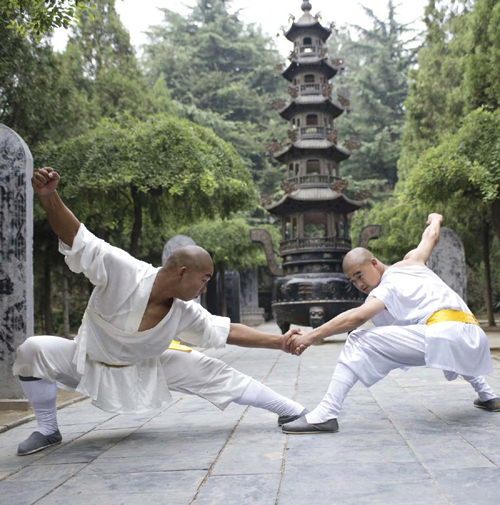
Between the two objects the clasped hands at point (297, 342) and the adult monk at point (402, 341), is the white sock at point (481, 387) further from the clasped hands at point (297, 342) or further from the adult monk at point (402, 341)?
the clasped hands at point (297, 342)

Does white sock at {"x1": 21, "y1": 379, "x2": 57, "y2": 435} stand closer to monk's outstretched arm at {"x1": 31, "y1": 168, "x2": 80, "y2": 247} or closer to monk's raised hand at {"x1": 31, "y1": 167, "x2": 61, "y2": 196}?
monk's outstretched arm at {"x1": 31, "y1": 168, "x2": 80, "y2": 247}

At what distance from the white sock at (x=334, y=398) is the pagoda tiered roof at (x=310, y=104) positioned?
1365 cm

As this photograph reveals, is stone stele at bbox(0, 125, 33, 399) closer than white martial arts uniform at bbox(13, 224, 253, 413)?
No

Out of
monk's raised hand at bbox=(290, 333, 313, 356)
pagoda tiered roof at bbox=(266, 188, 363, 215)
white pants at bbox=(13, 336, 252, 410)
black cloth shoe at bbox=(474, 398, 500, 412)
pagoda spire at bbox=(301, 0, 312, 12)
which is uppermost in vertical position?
pagoda spire at bbox=(301, 0, 312, 12)

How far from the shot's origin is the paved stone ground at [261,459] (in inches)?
97.3

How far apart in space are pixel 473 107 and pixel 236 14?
81.4 feet

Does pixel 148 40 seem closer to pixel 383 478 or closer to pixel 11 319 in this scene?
pixel 11 319

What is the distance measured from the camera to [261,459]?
3.08m

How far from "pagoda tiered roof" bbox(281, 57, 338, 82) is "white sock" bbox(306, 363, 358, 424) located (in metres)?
14.6

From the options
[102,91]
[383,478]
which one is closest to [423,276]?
[383,478]

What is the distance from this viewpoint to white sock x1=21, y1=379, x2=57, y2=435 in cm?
360

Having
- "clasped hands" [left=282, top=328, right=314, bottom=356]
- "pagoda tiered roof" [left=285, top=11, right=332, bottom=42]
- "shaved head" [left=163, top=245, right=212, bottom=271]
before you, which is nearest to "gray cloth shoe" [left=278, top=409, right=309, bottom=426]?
"clasped hands" [left=282, top=328, right=314, bottom=356]

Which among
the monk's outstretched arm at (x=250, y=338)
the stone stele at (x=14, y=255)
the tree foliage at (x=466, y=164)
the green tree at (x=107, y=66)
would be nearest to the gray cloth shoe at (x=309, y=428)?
the monk's outstretched arm at (x=250, y=338)

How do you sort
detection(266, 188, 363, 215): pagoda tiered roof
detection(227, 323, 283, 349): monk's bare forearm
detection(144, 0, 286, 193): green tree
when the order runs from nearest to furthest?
detection(227, 323, 283, 349): monk's bare forearm < detection(266, 188, 363, 215): pagoda tiered roof < detection(144, 0, 286, 193): green tree
